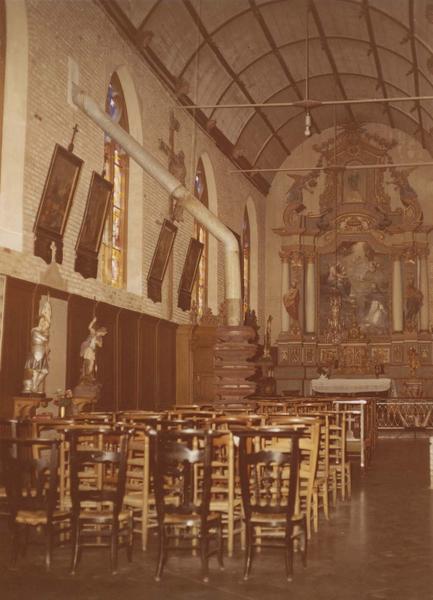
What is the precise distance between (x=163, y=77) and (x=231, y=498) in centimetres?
1241

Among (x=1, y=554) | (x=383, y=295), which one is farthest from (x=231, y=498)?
(x=383, y=295)

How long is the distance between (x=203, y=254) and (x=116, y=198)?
5.84 m

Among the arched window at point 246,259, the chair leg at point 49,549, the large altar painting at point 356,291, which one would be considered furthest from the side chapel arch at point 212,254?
the chair leg at point 49,549

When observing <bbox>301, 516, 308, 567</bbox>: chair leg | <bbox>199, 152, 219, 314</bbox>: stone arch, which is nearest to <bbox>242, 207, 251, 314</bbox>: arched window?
<bbox>199, 152, 219, 314</bbox>: stone arch

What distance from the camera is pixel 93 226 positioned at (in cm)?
1348

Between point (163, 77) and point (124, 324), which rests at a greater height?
point (163, 77)

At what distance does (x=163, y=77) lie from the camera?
17.2m

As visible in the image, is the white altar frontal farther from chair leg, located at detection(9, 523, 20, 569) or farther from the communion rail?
chair leg, located at detection(9, 523, 20, 569)

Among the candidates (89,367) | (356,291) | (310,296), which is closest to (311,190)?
(310,296)

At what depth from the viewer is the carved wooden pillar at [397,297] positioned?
24.4 m

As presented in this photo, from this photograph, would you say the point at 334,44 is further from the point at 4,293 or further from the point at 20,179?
the point at 4,293

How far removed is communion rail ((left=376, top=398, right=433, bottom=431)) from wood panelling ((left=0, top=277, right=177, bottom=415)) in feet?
18.9

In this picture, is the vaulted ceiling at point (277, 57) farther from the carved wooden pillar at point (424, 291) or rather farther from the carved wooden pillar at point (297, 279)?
the carved wooden pillar at point (424, 291)

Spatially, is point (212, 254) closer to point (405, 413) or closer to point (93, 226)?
point (405, 413)
